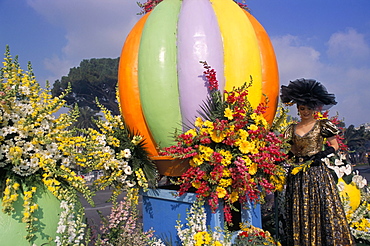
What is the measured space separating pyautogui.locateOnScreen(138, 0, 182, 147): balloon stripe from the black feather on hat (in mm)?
1277

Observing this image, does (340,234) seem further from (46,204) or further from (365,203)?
(46,204)

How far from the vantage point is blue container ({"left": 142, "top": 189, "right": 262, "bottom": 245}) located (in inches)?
121

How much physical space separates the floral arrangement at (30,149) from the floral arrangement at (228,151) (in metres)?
0.99

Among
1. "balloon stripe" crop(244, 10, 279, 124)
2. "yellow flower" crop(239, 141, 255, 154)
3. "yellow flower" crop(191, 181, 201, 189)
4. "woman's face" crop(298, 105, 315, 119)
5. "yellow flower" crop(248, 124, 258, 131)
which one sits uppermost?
"balloon stripe" crop(244, 10, 279, 124)

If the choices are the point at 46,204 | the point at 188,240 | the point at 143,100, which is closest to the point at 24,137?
the point at 46,204

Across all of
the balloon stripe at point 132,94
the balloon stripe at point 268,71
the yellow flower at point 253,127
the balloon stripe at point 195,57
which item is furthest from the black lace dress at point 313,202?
the balloon stripe at point 132,94

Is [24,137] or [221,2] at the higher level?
[221,2]

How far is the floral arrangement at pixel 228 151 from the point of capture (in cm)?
288

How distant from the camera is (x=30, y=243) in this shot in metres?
2.11

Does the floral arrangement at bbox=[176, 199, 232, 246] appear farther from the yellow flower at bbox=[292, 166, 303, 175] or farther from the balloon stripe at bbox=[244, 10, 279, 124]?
the balloon stripe at bbox=[244, 10, 279, 124]

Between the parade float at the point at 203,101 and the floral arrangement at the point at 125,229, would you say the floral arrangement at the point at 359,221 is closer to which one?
the parade float at the point at 203,101

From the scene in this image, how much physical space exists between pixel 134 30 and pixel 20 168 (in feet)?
7.31

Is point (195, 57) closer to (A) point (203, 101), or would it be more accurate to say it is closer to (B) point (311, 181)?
(A) point (203, 101)

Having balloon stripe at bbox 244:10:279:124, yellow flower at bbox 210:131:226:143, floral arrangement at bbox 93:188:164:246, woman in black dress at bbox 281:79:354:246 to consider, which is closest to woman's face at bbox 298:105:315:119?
woman in black dress at bbox 281:79:354:246
